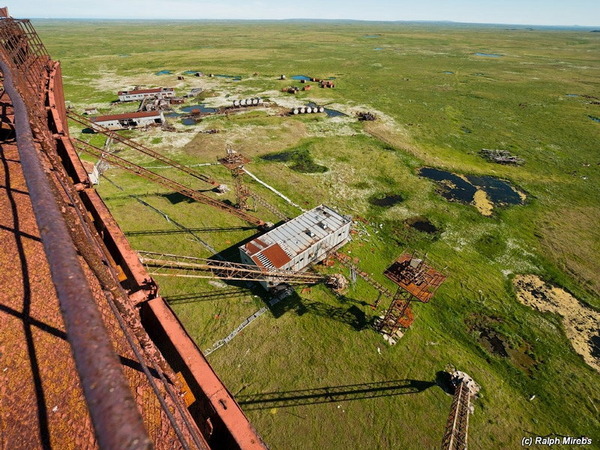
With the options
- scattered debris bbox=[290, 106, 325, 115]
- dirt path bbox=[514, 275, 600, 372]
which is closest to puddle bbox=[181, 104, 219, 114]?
scattered debris bbox=[290, 106, 325, 115]

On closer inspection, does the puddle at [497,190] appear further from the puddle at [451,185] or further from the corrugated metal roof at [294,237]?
the corrugated metal roof at [294,237]

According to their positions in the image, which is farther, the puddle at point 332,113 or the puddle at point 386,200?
the puddle at point 332,113

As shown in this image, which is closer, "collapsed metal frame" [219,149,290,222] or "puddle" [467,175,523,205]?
"collapsed metal frame" [219,149,290,222]

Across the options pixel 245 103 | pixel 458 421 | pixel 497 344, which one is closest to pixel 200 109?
pixel 245 103

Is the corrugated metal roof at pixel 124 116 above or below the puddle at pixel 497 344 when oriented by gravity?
above

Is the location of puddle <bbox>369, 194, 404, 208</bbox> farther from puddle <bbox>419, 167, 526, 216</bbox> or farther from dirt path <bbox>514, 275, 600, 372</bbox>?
dirt path <bbox>514, 275, 600, 372</bbox>

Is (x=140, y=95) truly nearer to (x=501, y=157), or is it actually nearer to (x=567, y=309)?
(x=501, y=157)

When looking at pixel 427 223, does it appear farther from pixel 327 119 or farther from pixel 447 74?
pixel 447 74

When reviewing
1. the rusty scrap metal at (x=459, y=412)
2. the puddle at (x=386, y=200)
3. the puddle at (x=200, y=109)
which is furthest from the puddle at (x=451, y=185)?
the puddle at (x=200, y=109)
